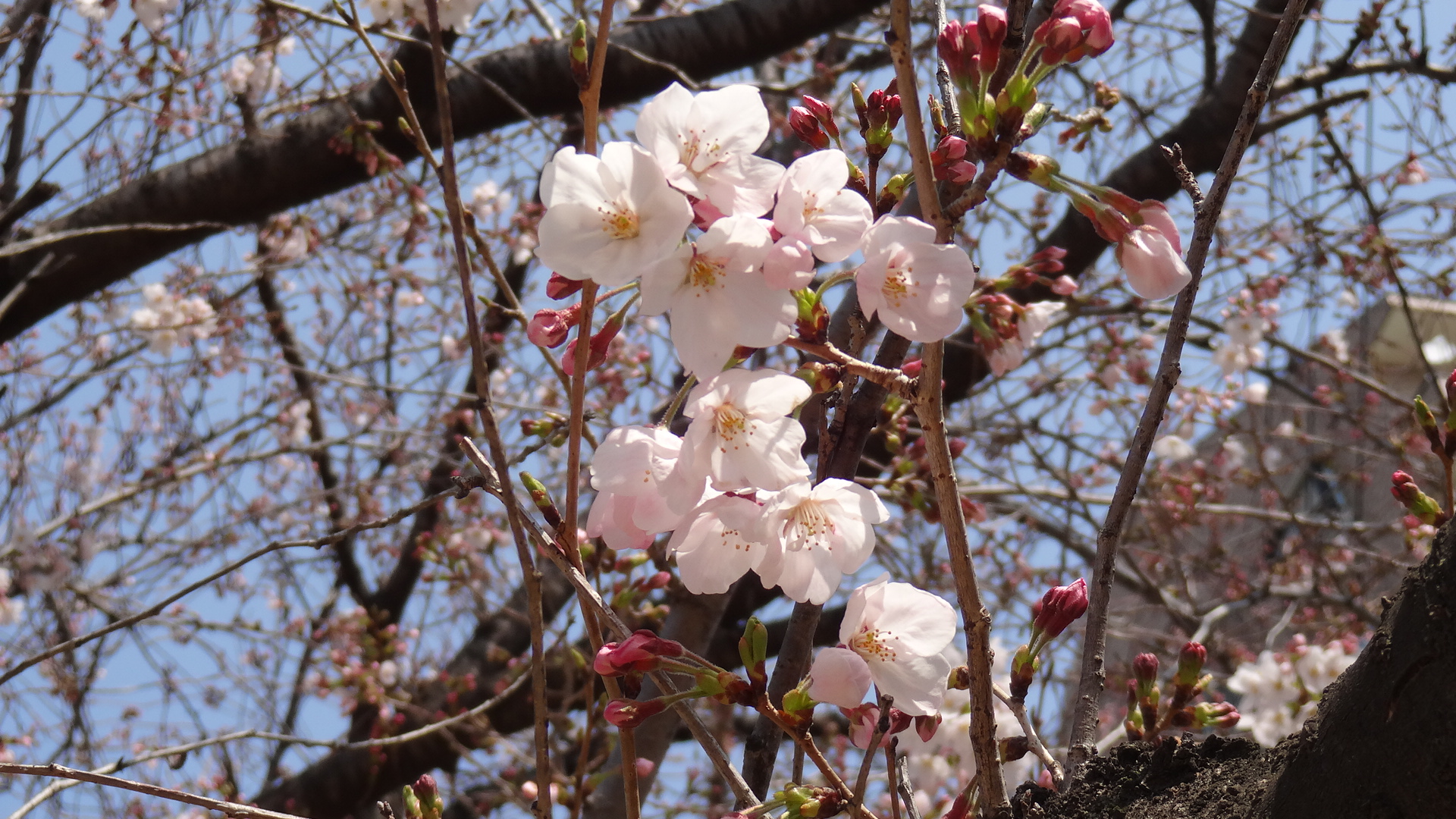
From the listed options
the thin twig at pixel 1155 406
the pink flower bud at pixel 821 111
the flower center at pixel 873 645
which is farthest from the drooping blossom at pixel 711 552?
the pink flower bud at pixel 821 111

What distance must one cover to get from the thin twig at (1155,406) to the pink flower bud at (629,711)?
0.38 meters

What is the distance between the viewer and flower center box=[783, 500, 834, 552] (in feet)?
3.19

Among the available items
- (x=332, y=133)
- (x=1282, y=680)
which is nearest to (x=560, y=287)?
(x=332, y=133)

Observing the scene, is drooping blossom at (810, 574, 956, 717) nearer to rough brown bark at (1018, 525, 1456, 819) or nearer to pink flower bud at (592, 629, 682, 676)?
pink flower bud at (592, 629, 682, 676)

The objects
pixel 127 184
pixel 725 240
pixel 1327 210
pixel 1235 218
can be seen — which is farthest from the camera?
pixel 1235 218

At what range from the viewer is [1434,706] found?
59 cm

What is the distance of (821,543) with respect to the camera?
98 centimetres

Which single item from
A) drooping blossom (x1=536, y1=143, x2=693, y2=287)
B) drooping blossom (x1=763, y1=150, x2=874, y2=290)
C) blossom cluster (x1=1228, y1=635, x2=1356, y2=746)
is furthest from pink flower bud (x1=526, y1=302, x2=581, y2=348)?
blossom cluster (x1=1228, y1=635, x2=1356, y2=746)

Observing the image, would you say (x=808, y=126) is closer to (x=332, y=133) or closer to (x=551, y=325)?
(x=551, y=325)

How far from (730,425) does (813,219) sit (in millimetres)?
192

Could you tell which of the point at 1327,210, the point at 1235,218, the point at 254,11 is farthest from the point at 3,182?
the point at 1235,218

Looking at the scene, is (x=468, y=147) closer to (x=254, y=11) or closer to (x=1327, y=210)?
(x=254, y=11)

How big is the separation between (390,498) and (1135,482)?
476 cm

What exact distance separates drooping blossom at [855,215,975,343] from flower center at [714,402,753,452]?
141mm
